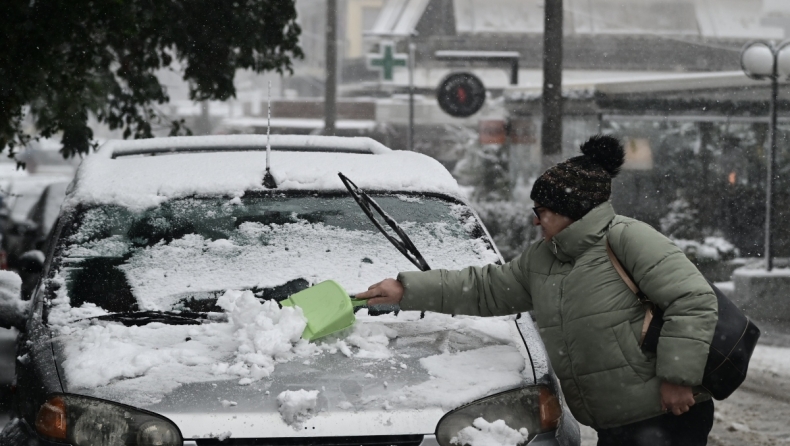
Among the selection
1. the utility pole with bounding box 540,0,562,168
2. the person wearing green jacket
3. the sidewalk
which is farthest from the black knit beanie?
the utility pole with bounding box 540,0,562,168

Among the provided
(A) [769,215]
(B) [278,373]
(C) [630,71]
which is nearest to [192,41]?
(B) [278,373]

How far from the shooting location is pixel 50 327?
3.39 meters

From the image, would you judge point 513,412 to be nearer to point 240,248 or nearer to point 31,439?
point 240,248

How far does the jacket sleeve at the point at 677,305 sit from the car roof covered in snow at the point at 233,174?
4.28ft

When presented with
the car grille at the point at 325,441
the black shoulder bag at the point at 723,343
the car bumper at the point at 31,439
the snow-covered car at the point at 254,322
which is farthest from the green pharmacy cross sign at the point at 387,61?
the car grille at the point at 325,441

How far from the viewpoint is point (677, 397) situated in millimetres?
2941

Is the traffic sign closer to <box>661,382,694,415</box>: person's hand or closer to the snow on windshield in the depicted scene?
the snow on windshield

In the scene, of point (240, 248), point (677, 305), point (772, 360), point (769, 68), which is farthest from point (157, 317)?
point (769, 68)

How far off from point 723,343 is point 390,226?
1.40m

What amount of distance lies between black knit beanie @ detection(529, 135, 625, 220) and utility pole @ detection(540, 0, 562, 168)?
336 inches

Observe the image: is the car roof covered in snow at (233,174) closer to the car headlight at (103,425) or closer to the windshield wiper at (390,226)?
the windshield wiper at (390,226)

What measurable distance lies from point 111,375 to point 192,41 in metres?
6.01

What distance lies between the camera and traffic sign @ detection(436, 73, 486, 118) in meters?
14.6

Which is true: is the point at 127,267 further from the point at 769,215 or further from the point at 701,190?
the point at 701,190
